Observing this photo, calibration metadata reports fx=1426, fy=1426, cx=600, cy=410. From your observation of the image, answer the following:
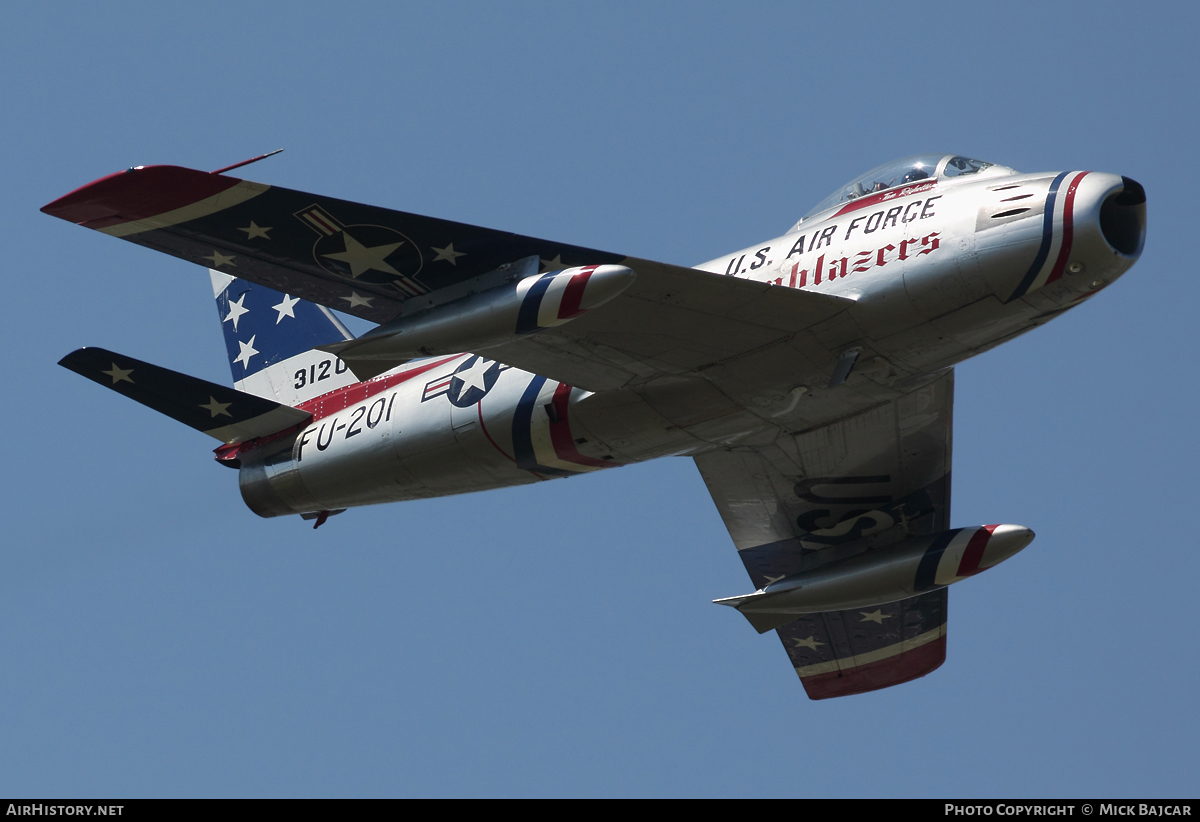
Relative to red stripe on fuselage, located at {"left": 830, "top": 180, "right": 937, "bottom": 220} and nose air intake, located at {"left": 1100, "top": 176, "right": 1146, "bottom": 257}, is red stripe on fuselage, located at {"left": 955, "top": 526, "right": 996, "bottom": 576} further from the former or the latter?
red stripe on fuselage, located at {"left": 830, "top": 180, "right": 937, "bottom": 220}

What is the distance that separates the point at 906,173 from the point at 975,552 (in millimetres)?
6241

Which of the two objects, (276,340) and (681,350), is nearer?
(681,350)

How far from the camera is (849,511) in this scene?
78.1 feet

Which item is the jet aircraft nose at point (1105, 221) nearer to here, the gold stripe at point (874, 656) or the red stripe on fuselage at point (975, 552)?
the red stripe on fuselage at point (975, 552)

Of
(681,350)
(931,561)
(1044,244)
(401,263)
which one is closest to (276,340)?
(401,263)

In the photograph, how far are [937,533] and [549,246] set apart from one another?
8.89m

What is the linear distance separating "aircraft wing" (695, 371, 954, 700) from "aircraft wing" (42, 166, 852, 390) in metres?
3.91

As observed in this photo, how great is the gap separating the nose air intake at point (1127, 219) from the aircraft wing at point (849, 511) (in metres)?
4.16

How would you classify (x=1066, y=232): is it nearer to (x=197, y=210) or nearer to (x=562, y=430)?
(x=562, y=430)

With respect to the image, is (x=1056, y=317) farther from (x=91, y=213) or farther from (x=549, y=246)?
(x=91, y=213)

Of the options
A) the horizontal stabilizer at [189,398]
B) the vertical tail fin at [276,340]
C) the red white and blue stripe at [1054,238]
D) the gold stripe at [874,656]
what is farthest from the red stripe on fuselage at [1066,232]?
Answer: the horizontal stabilizer at [189,398]

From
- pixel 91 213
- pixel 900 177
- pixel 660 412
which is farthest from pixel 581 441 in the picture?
pixel 91 213

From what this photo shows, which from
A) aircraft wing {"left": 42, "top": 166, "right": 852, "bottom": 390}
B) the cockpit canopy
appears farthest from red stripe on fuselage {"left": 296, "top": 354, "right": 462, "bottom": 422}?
the cockpit canopy

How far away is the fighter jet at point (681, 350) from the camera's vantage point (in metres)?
17.2
